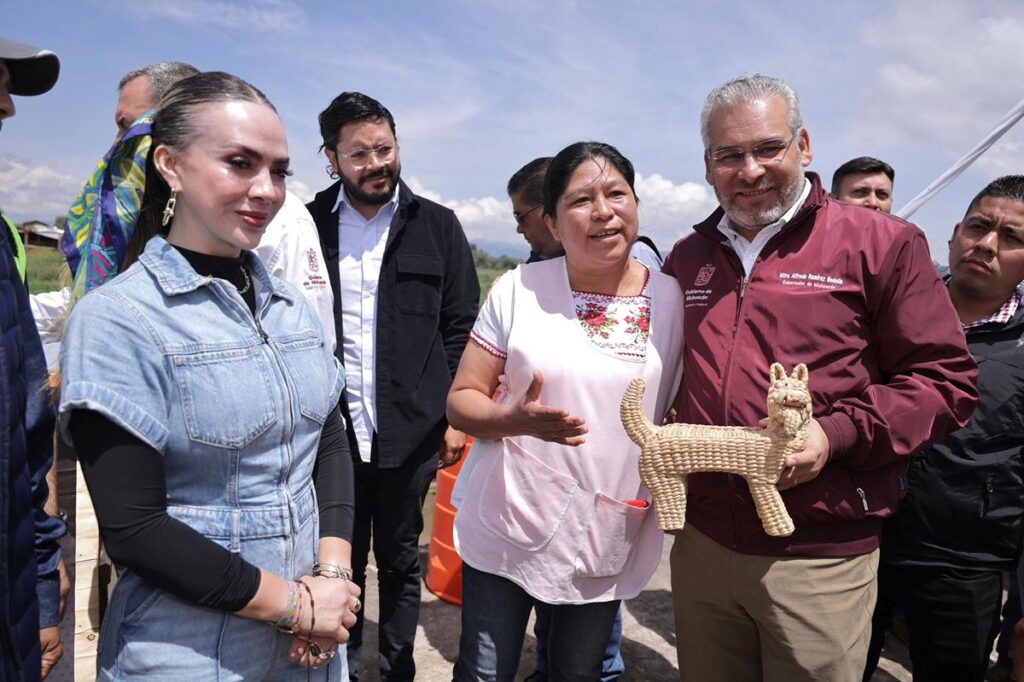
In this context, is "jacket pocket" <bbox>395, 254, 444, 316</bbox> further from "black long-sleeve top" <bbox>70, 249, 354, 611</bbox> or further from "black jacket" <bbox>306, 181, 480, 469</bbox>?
"black long-sleeve top" <bbox>70, 249, 354, 611</bbox>

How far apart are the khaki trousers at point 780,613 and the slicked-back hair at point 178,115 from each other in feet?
5.85

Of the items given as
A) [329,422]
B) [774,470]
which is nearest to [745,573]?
[774,470]

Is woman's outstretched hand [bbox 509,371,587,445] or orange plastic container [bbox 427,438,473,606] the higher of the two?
woman's outstretched hand [bbox 509,371,587,445]

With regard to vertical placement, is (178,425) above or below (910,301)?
below

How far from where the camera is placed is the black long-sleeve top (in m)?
1.24

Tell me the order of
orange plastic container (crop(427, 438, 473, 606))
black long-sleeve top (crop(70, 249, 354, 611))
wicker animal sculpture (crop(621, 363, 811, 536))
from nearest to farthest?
black long-sleeve top (crop(70, 249, 354, 611)) → wicker animal sculpture (crop(621, 363, 811, 536)) → orange plastic container (crop(427, 438, 473, 606))

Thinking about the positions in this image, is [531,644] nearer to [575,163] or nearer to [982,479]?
[982,479]

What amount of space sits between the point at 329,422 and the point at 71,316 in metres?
0.66

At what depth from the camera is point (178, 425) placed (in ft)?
4.31

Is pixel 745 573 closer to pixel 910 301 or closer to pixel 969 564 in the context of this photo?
pixel 910 301

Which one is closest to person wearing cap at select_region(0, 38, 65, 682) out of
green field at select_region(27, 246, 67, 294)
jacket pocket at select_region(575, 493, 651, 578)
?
jacket pocket at select_region(575, 493, 651, 578)

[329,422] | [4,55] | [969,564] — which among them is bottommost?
[969,564]

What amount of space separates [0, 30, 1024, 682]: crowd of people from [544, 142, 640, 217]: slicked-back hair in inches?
0.5

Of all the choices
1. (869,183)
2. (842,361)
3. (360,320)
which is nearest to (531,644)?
(360,320)
